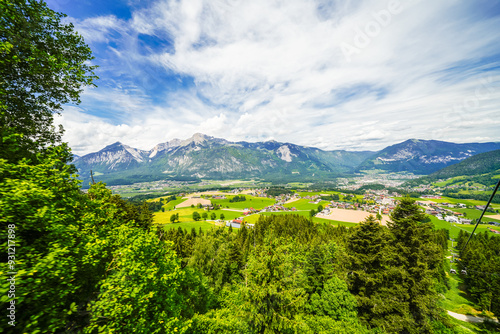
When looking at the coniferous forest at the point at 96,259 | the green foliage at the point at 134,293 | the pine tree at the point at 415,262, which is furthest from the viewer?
the pine tree at the point at 415,262

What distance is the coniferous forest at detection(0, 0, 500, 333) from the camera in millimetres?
5395

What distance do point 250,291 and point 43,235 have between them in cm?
1176

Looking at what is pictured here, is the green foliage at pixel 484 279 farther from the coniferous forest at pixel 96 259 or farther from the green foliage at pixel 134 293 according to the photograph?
the green foliage at pixel 134 293

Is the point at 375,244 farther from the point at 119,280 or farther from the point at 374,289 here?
the point at 119,280

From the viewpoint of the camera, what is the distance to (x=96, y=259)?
336 inches

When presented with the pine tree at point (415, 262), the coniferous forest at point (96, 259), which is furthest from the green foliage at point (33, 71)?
the pine tree at point (415, 262)

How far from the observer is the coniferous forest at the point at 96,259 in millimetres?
5395

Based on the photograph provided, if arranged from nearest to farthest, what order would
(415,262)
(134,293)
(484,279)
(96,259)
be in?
(134,293) < (96,259) < (415,262) < (484,279)

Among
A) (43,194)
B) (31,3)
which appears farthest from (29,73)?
(43,194)

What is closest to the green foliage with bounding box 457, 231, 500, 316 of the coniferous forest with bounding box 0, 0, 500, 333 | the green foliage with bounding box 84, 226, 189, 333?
the coniferous forest with bounding box 0, 0, 500, 333

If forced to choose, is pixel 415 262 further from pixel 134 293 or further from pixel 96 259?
pixel 96 259

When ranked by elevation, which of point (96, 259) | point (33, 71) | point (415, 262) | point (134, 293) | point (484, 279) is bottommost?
point (484, 279)

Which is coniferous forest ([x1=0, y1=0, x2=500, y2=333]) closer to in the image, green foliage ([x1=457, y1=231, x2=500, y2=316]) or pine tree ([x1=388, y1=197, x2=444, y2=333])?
pine tree ([x1=388, y1=197, x2=444, y2=333])

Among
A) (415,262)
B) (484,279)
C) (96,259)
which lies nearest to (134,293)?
(96,259)
